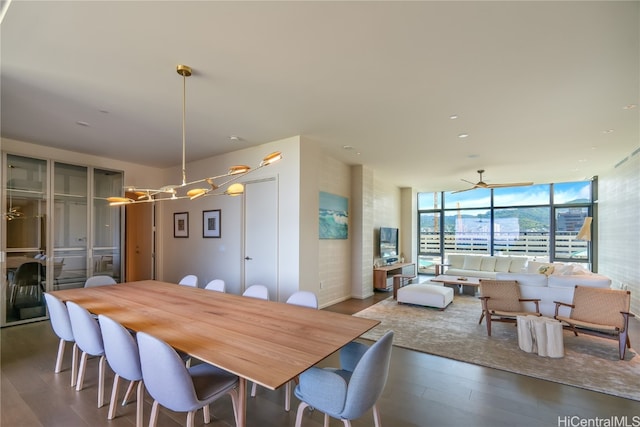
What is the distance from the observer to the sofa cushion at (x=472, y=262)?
25.0 feet

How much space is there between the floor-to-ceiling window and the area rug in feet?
15.6

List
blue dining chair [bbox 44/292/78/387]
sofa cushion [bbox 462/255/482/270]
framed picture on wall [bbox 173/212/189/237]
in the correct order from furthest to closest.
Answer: sofa cushion [bbox 462/255/482/270] < framed picture on wall [bbox 173/212/189/237] < blue dining chair [bbox 44/292/78/387]

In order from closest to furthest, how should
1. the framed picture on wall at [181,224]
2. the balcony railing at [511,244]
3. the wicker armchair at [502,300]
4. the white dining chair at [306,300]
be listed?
1. the white dining chair at [306,300]
2. the wicker armchair at [502,300]
3. the framed picture on wall at [181,224]
4. the balcony railing at [511,244]

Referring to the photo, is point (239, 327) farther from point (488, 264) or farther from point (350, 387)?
point (488, 264)

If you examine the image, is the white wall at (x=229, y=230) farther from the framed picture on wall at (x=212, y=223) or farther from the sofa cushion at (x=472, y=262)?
the sofa cushion at (x=472, y=262)

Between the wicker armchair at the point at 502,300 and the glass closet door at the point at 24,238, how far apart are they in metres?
6.68

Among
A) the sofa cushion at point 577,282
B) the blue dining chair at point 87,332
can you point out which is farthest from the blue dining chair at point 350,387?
the sofa cushion at point 577,282

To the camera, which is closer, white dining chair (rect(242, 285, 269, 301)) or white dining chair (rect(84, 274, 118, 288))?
white dining chair (rect(242, 285, 269, 301))

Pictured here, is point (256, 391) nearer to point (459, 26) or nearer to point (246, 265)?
point (246, 265)

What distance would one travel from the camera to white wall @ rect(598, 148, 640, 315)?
4.72 metres

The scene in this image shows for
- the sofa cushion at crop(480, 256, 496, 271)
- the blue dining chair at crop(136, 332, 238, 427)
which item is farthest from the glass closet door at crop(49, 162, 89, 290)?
the sofa cushion at crop(480, 256, 496, 271)

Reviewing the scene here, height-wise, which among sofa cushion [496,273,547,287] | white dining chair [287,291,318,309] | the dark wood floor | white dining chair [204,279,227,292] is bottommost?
the dark wood floor

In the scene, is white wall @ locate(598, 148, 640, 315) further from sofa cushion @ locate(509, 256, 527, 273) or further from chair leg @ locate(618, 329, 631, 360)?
chair leg @ locate(618, 329, 631, 360)

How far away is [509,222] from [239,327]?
9.02 metres
